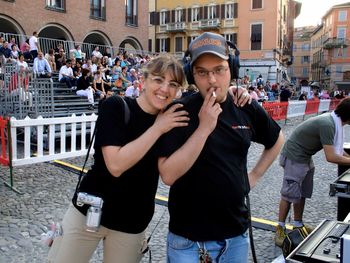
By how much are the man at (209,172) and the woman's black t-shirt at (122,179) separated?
0.75 ft

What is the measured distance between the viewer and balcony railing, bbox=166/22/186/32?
48.2 meters

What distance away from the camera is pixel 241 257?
6.59ft

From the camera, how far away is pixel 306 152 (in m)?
4.00

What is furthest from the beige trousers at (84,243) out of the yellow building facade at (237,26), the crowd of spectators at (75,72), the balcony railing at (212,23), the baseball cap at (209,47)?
the balcony railing at (212,23)

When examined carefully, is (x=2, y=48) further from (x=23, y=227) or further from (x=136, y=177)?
(x=136, y=177)

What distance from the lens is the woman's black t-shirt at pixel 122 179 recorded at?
1.99 meters

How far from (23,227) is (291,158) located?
3.21 m

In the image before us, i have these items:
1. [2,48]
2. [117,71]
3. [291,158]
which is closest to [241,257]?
[291,158]

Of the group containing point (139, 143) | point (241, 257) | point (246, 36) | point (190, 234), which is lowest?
point (241, 257)

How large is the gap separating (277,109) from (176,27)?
35911 millimetres

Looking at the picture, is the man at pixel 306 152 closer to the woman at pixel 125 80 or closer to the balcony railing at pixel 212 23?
the woman at pixel 125 80

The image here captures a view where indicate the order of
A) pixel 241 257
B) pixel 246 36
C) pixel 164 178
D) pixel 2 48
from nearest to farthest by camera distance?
1. pixel 164 178
2. pixel 241 257
3. pixel 2 48
4. pixel 246 36

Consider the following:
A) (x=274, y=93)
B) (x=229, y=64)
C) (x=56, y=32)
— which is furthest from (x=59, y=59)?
(x=274, y=93)

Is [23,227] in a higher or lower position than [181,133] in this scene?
lower
